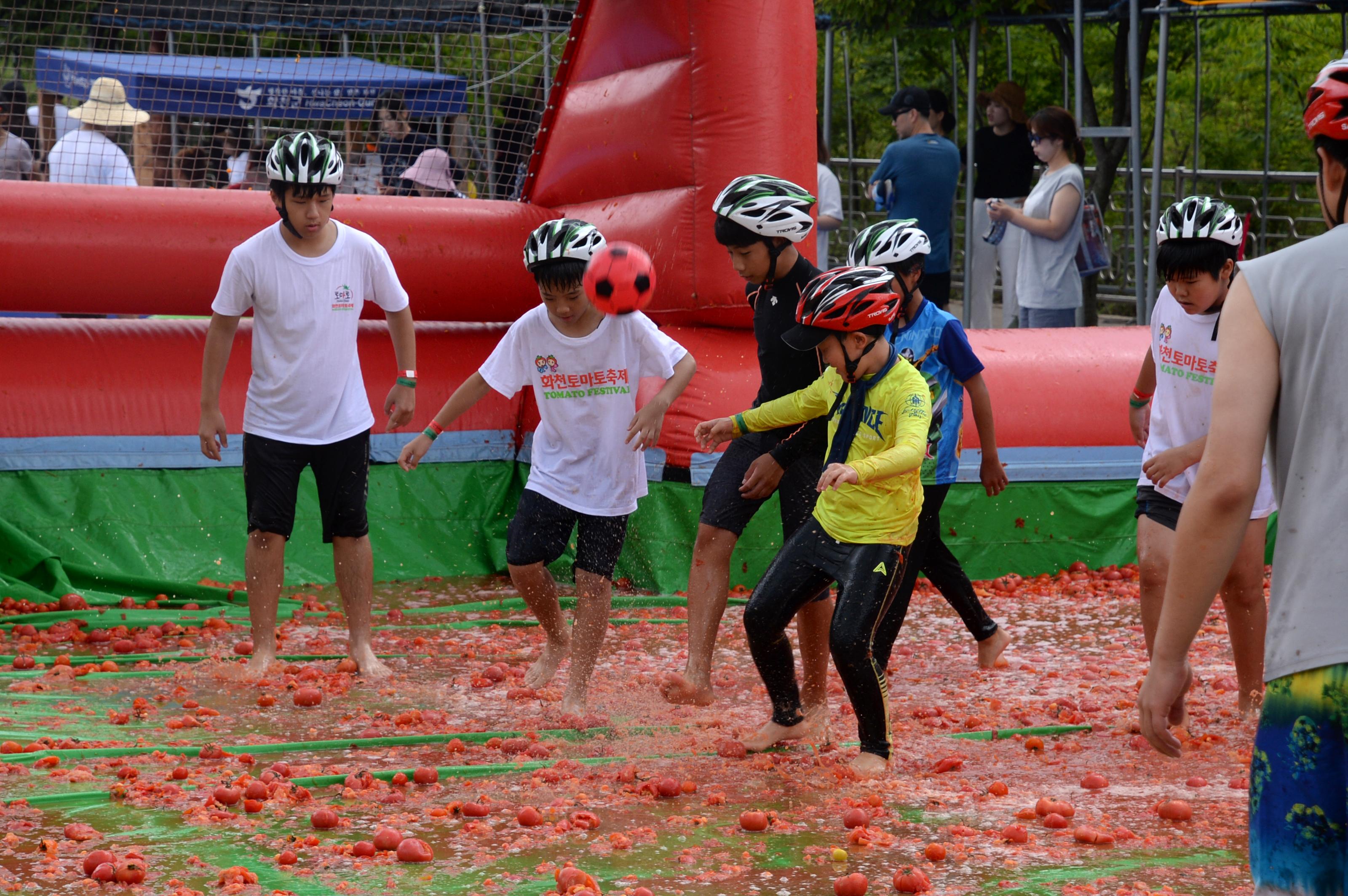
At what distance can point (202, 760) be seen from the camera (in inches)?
181

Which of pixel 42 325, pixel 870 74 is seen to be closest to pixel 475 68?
pixel 42 325

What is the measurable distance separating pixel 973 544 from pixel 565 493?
3382 millimetres

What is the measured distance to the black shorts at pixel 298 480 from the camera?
5.82m

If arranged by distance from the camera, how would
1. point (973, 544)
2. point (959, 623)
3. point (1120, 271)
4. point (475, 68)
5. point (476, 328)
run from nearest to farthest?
1. point (959, 623)
2. point (973, 544)
3. point (476, 328)
4. point (475, 68)
5. point (1120, 271)

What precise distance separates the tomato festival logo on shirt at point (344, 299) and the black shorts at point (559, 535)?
1194 mm

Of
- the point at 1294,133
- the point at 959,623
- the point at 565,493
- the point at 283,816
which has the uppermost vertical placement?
the point at 1294,133

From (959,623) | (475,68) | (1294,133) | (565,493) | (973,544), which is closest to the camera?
(565,493)

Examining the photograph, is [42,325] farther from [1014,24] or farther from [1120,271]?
[1120,271]

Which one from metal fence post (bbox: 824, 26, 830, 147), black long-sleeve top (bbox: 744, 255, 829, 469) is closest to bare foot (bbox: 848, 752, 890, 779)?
black long-sleeve top (bbox: 744, 255, 829, 469)

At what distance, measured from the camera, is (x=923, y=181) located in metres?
9.72

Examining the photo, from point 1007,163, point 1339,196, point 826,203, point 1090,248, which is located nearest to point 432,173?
point 826,203

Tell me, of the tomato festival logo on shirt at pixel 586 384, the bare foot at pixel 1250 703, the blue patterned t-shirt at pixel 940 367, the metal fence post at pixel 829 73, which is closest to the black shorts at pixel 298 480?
the tomato festival logo on shirt at pixel 586 384

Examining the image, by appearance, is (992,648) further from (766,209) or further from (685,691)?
(766,209)

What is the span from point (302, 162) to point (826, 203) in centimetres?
545
